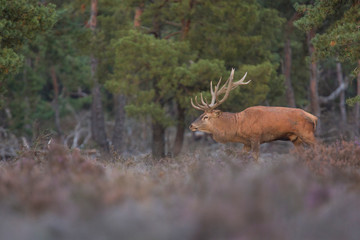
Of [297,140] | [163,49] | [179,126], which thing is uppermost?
[163,49]

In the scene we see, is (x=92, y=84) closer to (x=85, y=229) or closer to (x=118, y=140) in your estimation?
(x=118, y=140)

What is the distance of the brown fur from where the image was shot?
11.1m

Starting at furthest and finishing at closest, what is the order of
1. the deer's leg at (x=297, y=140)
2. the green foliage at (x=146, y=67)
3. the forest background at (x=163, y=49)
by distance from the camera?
1. the green foliage at (x=146, y=67)
2. the forest background at (x=163, y=49)
3. the deer's leg at (x=297, y=140)

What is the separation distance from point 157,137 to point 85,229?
16.5 meters

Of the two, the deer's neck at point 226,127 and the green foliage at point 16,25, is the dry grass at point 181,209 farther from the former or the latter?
the green foliage at point 16,25

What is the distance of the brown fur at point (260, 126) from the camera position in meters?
11.1

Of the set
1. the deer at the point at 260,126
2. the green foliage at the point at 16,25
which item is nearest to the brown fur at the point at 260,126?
the deer at the point at 260,126

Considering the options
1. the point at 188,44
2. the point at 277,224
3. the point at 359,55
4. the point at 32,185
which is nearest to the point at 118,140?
the point at 188,44

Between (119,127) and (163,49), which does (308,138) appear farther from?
(119,127)

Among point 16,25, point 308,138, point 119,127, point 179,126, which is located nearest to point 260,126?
point 308,138

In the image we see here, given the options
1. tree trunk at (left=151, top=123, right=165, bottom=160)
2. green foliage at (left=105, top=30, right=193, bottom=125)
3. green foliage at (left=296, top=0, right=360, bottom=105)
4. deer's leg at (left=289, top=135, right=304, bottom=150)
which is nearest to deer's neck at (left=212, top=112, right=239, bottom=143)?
deer's leg at (left=289, top=135, right=304, bottom=150)

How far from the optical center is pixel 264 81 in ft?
60.7

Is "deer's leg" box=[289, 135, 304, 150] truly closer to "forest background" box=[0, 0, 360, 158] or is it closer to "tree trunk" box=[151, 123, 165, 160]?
"forest background" box=[0, 0, 360, 158]

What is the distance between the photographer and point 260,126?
11.3 metres
